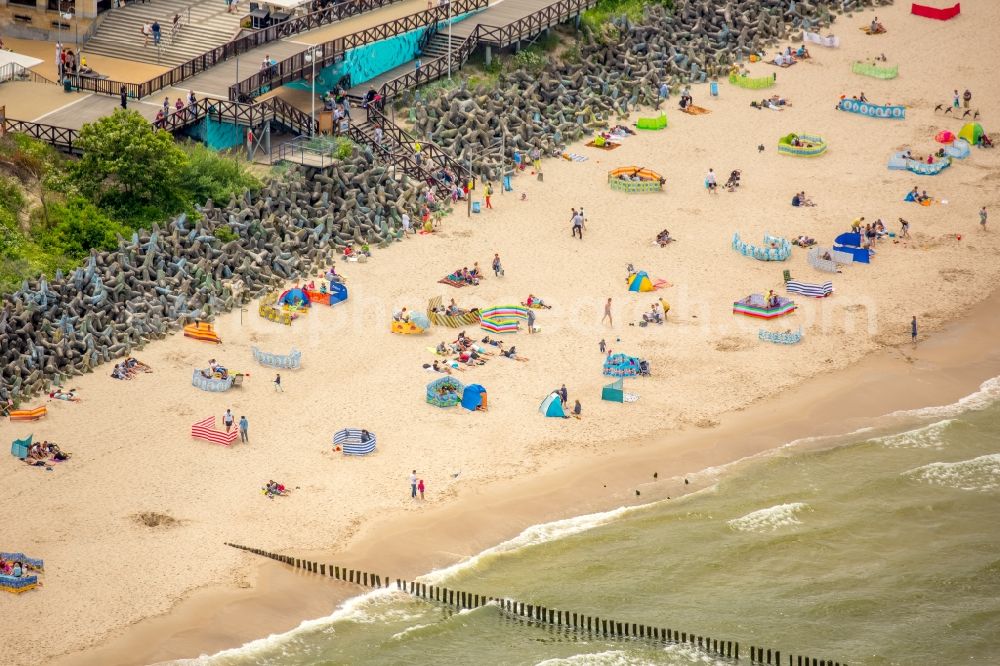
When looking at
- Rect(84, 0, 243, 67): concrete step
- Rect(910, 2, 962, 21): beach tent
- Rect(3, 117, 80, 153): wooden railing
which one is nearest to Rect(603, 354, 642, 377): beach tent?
Rect(3, 117, 80, 153): wooden railing

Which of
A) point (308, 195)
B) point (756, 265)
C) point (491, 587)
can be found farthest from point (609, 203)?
point (491, 587)

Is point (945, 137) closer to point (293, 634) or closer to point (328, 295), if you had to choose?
point (328, 295)

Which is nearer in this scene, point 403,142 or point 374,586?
point 374,586

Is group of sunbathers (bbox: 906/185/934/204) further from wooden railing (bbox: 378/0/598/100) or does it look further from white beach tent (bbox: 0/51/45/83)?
white beach tent (bbox: 0/51/45/83)

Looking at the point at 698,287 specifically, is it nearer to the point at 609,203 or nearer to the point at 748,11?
the point at 609,203

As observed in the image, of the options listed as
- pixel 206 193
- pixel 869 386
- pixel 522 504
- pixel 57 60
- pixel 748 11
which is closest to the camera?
pixel 522 504

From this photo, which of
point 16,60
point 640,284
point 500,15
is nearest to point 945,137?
point 500,15

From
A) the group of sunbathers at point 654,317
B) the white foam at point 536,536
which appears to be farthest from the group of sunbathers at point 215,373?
the group of sunbathers at point 654,317
